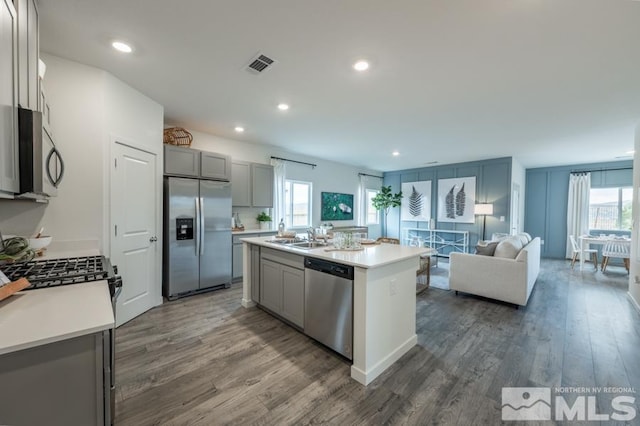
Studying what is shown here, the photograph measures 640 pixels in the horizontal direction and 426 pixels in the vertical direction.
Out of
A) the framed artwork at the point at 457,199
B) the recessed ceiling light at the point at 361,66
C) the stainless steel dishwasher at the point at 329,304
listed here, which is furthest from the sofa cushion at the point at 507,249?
the framed artwork at the point at 457,199

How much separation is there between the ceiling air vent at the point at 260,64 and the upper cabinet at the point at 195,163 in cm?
181

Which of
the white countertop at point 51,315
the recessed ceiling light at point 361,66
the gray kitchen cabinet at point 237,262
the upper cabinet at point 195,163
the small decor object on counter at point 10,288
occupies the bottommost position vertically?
the gray kitchen cabinet at point 237,262

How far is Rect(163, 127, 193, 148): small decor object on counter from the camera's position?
12.4 feet

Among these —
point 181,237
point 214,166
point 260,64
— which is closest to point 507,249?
point 260,64

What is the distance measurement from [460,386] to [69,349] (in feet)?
7.67

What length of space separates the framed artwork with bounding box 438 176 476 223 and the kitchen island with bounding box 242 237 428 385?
505cm

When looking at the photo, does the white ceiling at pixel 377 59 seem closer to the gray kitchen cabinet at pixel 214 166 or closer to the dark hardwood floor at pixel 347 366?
the gray kitchen cabinet at pixel 214 166

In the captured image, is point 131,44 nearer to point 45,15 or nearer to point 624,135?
point 45,15

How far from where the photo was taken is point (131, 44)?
214 centimetres

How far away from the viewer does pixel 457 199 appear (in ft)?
22.8

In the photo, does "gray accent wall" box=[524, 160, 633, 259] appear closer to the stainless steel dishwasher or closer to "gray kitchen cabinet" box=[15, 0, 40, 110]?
the stainless steel dishwasher

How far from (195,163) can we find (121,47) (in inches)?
70.0

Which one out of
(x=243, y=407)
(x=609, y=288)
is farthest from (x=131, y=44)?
(x=609, y=288)

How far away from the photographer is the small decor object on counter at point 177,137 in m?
3.79
